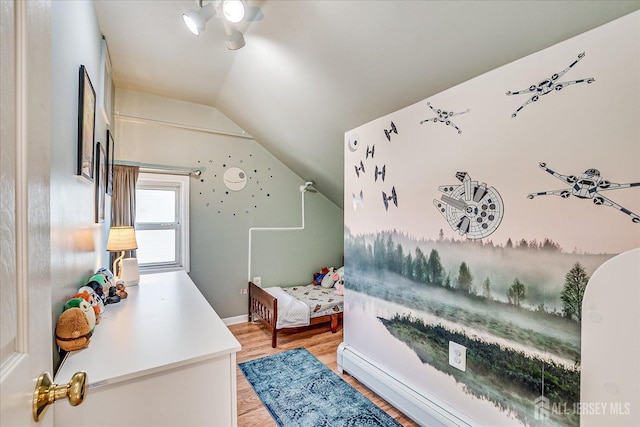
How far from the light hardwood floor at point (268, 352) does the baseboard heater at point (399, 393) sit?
0.17 feet

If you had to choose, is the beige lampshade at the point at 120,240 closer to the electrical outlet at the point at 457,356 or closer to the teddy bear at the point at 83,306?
the teddy bear at the point at 83,306

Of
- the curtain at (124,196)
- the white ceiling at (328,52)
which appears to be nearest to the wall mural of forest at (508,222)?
the white ceiling at (328,52)

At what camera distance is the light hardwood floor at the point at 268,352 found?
193 cm

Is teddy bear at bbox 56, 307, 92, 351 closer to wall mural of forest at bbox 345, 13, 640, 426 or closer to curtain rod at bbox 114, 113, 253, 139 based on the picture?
wall mural of forest at bbox 345, 13, 640, 426

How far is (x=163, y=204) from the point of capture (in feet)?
10.7

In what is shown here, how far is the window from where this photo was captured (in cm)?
315

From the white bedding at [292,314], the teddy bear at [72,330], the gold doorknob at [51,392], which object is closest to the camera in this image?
the gold doorknob at [51,392]

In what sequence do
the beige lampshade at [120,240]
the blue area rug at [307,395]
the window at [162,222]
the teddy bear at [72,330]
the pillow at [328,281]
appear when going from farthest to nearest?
the pillow at [328,281] → the window at [162,222] → the beige lampshade at [120,240] → the blue area rug at [307,395] → the teddy bear at [72,330]

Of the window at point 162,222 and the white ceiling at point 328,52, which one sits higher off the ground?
the white ceiling at point 328,52

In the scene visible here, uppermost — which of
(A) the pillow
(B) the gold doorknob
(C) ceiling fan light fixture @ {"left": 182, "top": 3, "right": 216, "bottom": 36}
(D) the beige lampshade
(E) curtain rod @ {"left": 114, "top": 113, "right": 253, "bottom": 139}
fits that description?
(C) ceiling fan light fixture @ {"left": 182, "top": 3, "right": 216, "bottom": 36}

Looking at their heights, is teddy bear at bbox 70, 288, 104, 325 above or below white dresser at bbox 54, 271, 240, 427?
above

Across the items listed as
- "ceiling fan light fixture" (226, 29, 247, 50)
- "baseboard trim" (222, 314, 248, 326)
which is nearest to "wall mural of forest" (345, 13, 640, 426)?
"ceiling fan light fixture" (226, 29, 247, 50)

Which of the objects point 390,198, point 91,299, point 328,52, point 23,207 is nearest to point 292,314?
point 390,198

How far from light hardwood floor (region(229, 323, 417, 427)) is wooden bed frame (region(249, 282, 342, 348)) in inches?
3.8
